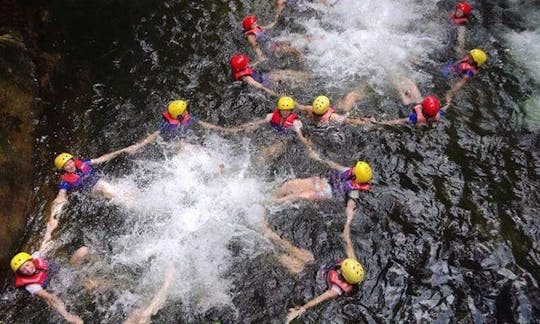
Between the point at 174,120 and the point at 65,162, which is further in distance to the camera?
the point at 174,120

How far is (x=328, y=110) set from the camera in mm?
8922

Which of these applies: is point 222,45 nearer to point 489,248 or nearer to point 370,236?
point 370,236

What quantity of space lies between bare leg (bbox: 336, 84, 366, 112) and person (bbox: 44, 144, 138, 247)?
5.11 m

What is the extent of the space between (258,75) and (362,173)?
3.82 meters

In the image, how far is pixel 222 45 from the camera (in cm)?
1095

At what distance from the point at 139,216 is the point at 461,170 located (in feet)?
20.3

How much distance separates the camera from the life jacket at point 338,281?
660 centimetres

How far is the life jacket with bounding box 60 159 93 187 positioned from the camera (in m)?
7.95

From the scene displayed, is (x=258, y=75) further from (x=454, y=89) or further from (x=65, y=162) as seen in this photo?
(x=65, y=162)

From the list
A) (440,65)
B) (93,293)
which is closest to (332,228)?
(93,293)

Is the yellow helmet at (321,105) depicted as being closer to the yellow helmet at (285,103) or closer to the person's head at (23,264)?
the yellow helmet at (285,103)

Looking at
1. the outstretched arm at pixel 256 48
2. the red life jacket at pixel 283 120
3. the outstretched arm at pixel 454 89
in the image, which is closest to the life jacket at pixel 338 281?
the red life jacket at pixel 283 120

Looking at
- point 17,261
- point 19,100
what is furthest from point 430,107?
point 19,100

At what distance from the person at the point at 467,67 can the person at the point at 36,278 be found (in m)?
8.58
